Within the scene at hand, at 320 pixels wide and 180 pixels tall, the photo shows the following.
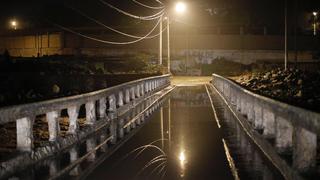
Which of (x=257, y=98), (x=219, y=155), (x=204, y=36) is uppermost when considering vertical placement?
(x=204, y=36)

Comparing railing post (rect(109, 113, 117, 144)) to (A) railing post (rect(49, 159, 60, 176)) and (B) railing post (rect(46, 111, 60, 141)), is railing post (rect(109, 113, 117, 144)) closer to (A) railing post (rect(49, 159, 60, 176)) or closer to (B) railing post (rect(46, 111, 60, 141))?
(B) railing post (rect(46, 111, 60, 141))

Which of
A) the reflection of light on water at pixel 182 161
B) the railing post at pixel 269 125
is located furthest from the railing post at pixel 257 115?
the reflection of light on water at pixel 182 161

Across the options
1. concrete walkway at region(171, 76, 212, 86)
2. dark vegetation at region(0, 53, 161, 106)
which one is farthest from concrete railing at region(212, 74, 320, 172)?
concrete walkway at region(171, 76, 212, 86)

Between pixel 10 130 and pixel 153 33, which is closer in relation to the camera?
pixel 10 130

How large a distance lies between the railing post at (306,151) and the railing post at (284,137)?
188cm

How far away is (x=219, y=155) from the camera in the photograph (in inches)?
446

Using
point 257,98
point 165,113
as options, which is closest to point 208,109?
point 165,113

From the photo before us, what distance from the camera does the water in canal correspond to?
9164mm

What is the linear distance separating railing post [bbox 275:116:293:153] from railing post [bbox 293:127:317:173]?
6.17 feet

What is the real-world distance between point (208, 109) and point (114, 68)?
3835cm

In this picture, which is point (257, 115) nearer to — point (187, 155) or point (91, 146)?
point (187, 155)

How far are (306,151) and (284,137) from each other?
85.4 inches

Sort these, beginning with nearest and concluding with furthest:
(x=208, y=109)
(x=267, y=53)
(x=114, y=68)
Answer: (x=208, y=109)
(x=114, y=68)
(x=267, y=53)

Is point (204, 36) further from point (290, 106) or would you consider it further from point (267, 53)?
point (290, 106)
